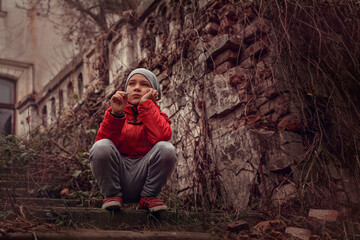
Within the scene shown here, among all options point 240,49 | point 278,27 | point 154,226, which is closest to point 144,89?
point 154,226

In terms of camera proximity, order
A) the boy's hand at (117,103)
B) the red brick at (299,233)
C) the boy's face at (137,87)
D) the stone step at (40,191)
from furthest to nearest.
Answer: the stone step at (40,191) → the boy's face at (137,87) → the boy's hand at (117,103) → the red brick at (299,233)

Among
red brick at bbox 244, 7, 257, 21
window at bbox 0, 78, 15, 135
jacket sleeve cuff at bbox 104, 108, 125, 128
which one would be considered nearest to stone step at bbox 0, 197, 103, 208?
jacket sleeve cuff at bbox 104, 108, 125, 128

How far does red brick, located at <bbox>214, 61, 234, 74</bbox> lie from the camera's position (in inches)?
151

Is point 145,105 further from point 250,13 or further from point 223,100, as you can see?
point 250,13

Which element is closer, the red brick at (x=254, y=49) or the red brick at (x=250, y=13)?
the red brick at (x=254, y=49)

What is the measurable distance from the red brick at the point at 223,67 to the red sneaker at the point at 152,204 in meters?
1.54

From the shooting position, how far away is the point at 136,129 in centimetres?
297

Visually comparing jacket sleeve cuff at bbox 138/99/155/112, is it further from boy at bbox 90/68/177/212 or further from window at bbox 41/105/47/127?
window at bbox 41/105/47/127

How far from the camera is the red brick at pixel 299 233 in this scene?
8.53 feet

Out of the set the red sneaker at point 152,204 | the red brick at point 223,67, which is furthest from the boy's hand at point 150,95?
the red brick at point 223,67

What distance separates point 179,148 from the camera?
13.9 feet

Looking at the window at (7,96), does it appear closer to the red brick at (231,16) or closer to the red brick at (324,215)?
the red brick at (231,16)

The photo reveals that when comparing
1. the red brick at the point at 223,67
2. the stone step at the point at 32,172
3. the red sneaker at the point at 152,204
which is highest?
the red brick at the point at 223,67

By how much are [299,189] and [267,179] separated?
29cm
